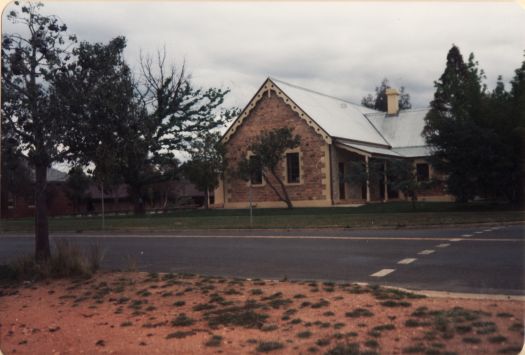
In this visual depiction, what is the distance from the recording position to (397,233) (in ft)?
54.5

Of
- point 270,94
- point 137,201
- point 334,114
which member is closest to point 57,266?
point 270,94

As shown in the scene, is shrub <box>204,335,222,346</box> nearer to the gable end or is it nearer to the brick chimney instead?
the gable end

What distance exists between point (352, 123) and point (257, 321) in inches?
1229

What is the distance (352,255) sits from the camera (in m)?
12.2

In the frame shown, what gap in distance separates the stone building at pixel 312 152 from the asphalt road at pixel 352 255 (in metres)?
13.3

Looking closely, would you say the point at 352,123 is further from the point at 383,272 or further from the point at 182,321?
the point at 182,321

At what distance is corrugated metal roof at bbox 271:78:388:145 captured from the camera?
1282 inches

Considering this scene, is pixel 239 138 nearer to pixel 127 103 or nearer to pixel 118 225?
pixel 118 225

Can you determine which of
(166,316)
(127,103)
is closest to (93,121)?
(127,103)

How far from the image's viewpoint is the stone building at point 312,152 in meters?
31.4

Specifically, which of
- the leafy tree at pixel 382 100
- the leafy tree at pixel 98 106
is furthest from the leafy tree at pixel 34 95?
the leafy tree at pixel 382 100

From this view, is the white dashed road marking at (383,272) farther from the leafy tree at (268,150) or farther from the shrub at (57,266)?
the leafy tree at (268,150)

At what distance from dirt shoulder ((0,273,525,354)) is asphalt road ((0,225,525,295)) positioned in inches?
66.2

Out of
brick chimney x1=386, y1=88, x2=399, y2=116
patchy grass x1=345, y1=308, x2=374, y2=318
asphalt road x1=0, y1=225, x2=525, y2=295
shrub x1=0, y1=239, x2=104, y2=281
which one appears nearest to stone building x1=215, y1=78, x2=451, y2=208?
brick chimney x1=386, y1=88, x2=399, y2=116
